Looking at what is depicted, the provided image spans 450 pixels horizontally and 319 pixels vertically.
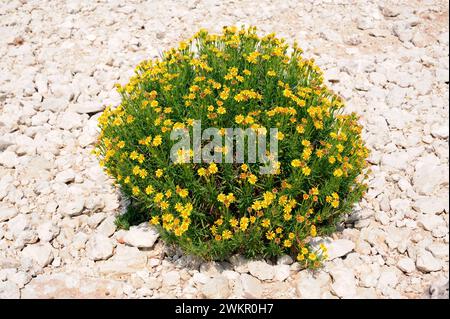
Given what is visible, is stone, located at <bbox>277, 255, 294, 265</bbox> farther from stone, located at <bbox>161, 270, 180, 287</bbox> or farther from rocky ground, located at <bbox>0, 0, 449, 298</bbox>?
stone, located at <bbox>161, 270, 180, 287</bbox>

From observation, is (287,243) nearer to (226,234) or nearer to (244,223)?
(244,223)

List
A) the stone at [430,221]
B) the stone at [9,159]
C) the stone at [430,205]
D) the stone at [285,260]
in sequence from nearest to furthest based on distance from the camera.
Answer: the stone at [285,260]
the stone at [430,221]
the stone at [430,205]
the stone at [9,159]

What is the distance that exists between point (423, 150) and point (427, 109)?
2.13 feet

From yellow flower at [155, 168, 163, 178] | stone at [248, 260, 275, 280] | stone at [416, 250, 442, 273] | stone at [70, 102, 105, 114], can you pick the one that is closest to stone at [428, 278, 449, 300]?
stone at [416, 250, 442, 273]

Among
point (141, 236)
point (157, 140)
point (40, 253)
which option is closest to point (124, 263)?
point (141, 236)

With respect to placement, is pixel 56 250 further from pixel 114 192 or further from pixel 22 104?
pixel 22 104

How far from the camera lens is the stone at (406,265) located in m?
3.75

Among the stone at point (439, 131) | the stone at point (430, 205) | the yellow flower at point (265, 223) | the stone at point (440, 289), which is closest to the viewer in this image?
the stone at point (440, 289)

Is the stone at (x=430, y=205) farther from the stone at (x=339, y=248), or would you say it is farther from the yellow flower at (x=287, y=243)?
the yellow flower at (x=287, y=243)

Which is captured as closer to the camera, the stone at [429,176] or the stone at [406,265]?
the stone at [406,265]

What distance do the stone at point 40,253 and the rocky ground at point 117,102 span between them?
0.05ft

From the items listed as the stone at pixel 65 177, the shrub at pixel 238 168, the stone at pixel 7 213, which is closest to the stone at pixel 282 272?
the shrub at pixel 238 168

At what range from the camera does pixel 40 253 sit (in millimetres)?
4086

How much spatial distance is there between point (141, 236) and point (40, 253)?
91 cm
